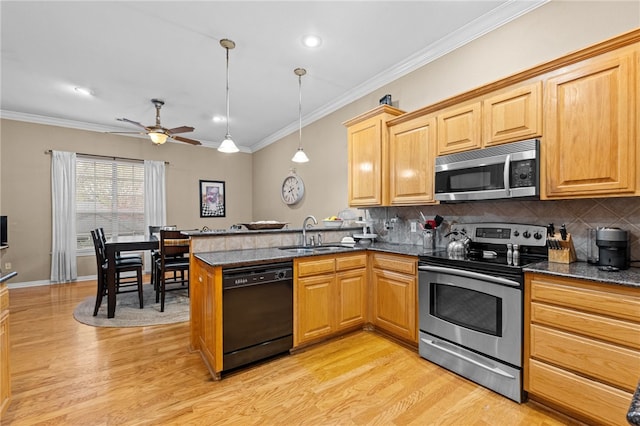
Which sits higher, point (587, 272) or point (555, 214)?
point (555, 214)

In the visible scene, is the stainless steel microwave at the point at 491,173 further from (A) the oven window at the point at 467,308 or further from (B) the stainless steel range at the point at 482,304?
(A) the oven window at the point at 467,308

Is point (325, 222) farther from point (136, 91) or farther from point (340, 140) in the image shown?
point (136, 91)

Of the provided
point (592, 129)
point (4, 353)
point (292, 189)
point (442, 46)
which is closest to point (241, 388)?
point (4, 353)

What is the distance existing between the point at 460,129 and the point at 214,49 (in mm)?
2677

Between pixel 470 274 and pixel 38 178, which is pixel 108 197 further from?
pixel 470 274

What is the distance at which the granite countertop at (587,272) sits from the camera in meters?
1.56

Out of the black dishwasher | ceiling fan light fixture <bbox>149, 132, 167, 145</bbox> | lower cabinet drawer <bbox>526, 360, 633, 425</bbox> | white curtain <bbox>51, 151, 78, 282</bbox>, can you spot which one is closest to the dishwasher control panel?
the black dishwasher

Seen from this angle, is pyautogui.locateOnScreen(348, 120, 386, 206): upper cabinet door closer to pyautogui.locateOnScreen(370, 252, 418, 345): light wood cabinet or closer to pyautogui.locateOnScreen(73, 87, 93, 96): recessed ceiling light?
pyautogui.locateOnScreen(370, 252, 418, 345): light wood cabinet

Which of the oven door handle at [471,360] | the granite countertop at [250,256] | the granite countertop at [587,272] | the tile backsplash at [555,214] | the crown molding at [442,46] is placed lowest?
the oven door handle at [471,360]

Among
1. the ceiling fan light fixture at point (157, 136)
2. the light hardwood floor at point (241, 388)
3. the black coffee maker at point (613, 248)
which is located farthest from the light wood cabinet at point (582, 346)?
the ceiling fan light fixture at point (157, 136)

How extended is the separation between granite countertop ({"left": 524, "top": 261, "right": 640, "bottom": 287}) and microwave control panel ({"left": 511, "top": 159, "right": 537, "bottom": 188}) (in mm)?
586

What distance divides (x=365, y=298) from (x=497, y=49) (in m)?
2.70

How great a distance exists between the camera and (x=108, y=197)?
18.9 ft

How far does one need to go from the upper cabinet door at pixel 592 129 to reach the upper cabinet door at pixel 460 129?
0.50 metres
